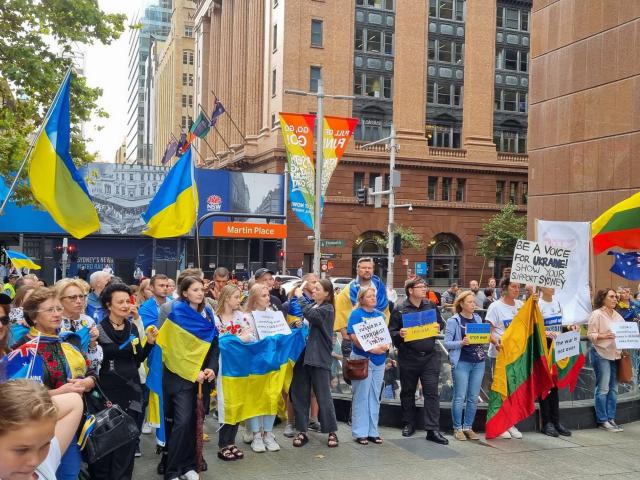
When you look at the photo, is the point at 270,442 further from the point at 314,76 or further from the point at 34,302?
the point at 314,76

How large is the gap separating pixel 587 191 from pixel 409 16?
1321 inches

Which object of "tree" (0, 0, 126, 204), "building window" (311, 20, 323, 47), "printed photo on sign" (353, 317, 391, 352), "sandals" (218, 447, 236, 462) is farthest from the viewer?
"building window" (311, 20, 323, 47)

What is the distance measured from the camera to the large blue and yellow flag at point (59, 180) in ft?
27.4

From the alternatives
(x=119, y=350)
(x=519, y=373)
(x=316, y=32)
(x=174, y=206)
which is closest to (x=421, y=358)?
(x=519, y=373)

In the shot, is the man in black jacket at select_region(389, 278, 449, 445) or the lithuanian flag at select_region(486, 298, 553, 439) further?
the lithuanian flag at select_region(486, 298, 553, 439)

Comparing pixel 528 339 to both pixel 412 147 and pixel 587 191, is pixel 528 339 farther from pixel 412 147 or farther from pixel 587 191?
pixel 412 147

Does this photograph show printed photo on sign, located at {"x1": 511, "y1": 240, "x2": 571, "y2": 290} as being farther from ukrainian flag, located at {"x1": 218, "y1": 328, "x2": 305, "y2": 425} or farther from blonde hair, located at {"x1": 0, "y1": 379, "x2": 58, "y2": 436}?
blonde hair, located at {"x1": 0, "y1": 379, "x2": 58, "y2": 436}

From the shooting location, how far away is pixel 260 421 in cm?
808

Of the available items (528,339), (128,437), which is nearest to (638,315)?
(528,339)

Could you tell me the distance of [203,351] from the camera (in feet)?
23.1

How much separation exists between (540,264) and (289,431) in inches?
151

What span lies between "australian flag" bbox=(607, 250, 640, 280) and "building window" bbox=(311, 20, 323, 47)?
39.5 meters

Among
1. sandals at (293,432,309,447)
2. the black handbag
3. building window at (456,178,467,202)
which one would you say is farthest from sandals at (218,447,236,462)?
building window at (456,178,467,202)

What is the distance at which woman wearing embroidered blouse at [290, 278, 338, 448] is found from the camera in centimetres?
828
